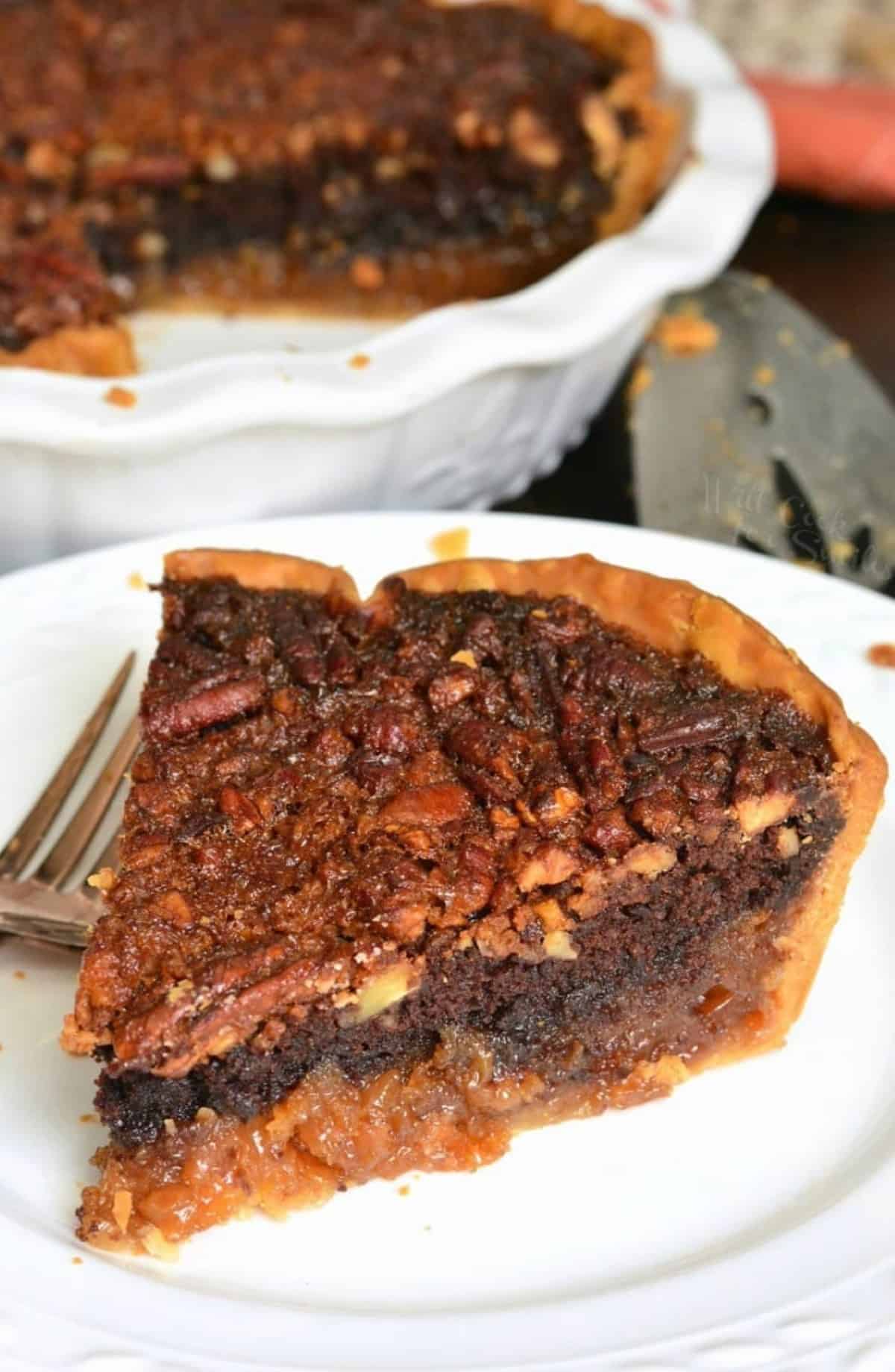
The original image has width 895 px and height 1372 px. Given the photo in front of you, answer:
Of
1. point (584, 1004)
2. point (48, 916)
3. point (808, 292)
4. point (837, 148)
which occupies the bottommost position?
point (48, 916)

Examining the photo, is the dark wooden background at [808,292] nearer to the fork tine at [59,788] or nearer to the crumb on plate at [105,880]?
the fork tine at [59,788]

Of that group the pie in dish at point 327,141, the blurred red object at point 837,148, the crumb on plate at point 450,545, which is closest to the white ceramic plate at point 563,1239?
the crumb on plate at point 450,545

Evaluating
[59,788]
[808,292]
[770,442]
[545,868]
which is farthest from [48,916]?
[808,292]

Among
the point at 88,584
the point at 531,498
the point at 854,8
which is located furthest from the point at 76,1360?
the point at 854,8

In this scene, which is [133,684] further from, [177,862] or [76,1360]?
[76,1360]

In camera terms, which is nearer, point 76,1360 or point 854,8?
point 76,1360

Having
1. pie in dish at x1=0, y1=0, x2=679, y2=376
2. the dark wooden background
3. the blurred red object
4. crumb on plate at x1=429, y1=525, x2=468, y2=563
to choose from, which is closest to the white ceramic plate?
crumb on plate at x1=429, y1=525, x2=468, y2=563

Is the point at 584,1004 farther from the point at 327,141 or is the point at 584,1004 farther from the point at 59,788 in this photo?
the point at 327,141
